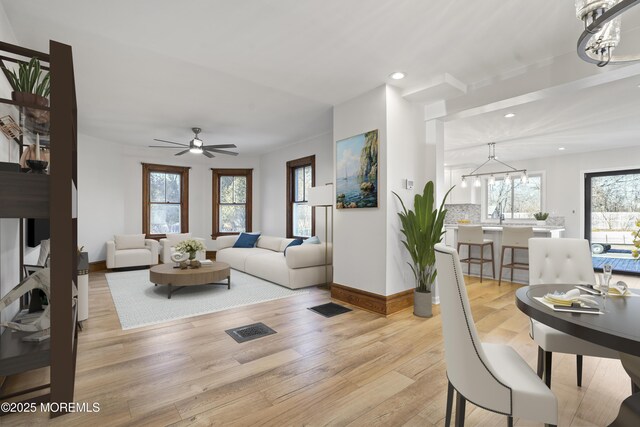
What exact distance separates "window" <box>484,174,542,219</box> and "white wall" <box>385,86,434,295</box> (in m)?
5.31

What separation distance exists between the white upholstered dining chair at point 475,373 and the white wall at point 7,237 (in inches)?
115

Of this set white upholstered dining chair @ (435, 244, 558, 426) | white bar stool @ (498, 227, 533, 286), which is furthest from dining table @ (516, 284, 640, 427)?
white bar stool @ (498, 227, 533, 286)

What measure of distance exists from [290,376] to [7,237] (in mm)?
2421

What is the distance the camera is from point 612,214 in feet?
22.4

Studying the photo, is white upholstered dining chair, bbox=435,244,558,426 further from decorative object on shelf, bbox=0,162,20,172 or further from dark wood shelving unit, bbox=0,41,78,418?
decorative object on shelf, bbox=0,162,20,172

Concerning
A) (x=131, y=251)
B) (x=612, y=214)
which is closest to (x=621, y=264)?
(x=612, y=214)

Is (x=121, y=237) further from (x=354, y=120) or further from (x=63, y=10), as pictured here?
(x=354, y=120)

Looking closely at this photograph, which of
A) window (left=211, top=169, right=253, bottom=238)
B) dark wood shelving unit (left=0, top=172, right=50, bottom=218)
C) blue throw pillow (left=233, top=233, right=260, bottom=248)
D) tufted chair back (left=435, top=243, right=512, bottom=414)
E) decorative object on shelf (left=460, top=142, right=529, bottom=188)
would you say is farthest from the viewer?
window (left=211, top=169, right=253, bottom=238)

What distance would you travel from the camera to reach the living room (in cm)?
207

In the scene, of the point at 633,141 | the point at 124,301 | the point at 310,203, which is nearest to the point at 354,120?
the point at 310,203

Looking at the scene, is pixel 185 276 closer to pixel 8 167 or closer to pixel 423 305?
pixel 8 167

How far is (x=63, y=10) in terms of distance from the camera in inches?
93.8

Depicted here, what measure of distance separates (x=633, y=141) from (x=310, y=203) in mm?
6702

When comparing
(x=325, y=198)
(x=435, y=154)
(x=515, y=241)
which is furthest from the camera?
(x=515, y=241)
